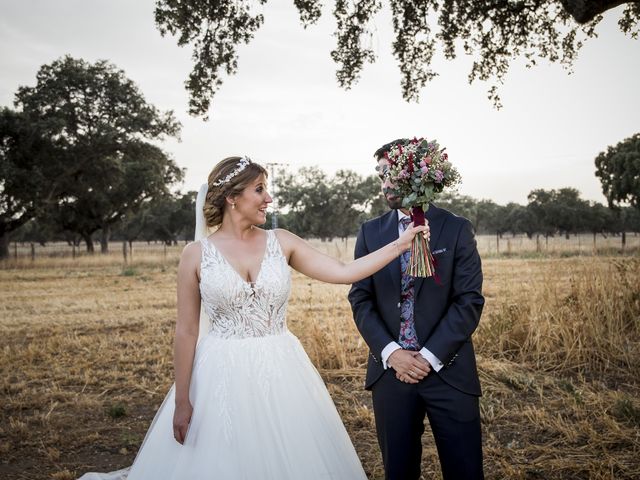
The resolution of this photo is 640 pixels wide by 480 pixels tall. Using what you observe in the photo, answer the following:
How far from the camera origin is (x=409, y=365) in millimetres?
3066

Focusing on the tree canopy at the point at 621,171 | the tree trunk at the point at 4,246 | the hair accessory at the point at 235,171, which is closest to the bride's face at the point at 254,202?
the hair accessory at the point at 235,171

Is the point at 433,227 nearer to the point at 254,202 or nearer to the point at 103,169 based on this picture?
the point at 254,202

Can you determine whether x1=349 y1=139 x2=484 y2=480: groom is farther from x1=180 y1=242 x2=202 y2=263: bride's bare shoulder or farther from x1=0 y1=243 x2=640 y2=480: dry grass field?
x1=0 y1=243 x2=640 y2=480: dry grass field

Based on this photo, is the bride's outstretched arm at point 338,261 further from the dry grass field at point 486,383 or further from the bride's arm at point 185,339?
the dry grass field at point 486,383

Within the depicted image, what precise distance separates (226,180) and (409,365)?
163cm

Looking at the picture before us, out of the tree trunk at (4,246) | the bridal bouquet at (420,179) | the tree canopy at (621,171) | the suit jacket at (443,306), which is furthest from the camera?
the tree canopy at (621,171)

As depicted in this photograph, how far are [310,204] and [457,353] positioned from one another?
49.9m

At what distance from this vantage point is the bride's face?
340 centimetres

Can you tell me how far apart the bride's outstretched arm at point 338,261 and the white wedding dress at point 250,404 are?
137mm

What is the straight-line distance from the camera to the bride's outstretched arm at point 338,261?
3.10 metres

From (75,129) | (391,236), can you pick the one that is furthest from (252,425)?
(75,129)

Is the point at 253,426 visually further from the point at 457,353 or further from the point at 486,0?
the point at 486,0

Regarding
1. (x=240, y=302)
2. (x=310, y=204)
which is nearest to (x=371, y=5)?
(x=240, y=302)

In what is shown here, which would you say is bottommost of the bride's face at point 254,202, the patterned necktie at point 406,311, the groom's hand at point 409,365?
the groom's hand at point 409,365
